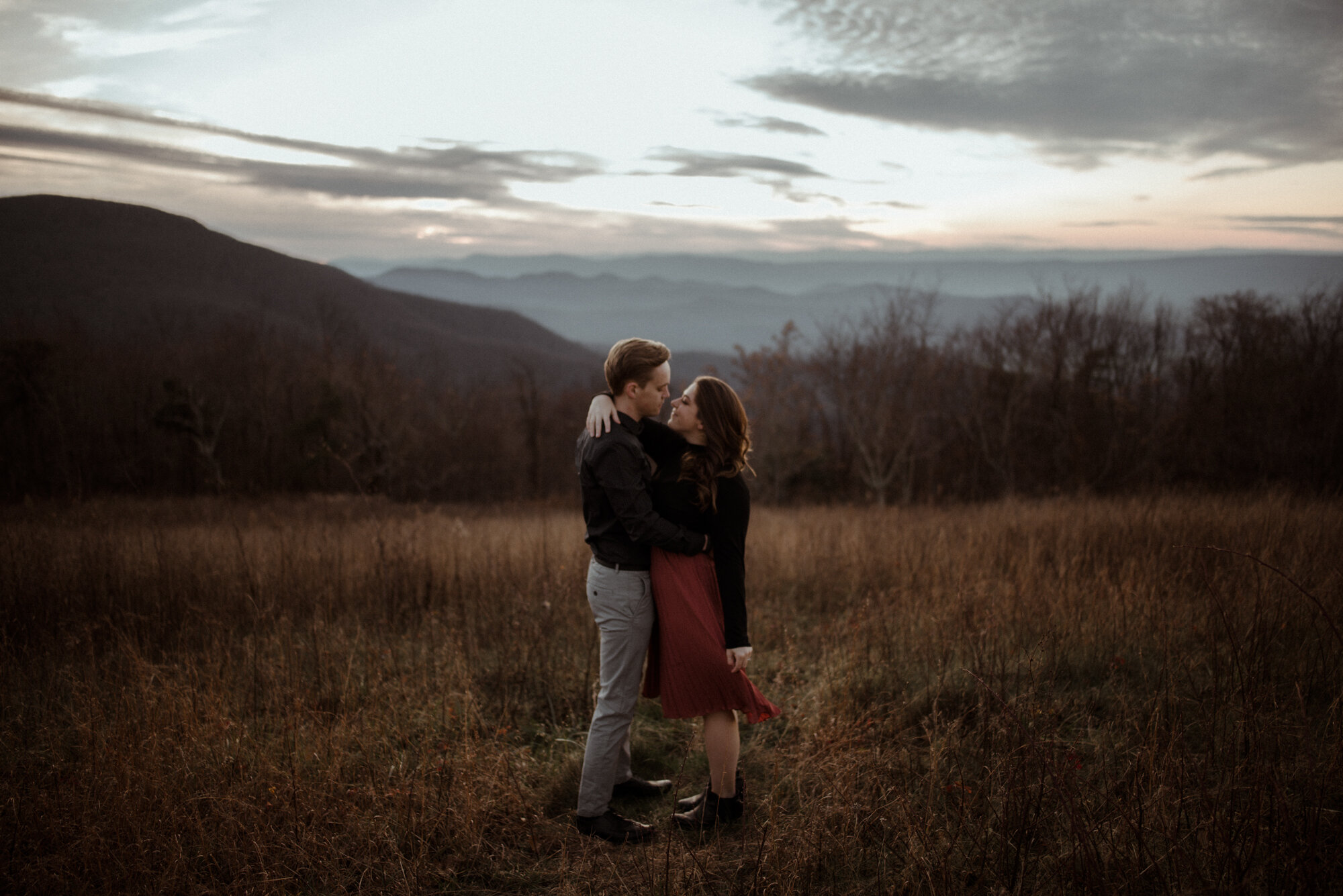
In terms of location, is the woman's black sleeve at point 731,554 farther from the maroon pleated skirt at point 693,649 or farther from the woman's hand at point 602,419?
the woman's hand at point 602,419

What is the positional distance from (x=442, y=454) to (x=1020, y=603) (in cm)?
3871

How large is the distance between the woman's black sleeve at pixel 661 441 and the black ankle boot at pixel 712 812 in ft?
5.01

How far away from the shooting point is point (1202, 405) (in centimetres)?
2111

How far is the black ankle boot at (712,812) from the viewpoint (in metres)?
2.99

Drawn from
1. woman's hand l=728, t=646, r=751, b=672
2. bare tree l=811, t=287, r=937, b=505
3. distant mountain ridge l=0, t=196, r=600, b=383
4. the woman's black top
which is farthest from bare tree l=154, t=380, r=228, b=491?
woman's hand l=728, t=646, r=751, b=672

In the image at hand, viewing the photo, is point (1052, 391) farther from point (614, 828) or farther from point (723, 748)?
point (614, 828)

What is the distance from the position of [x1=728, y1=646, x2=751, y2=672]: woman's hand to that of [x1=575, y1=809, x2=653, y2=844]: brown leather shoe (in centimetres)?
84

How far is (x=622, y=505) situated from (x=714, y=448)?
46 cm

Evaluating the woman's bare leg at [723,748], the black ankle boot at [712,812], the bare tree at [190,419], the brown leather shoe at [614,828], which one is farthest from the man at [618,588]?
the bare tree at [190,419]

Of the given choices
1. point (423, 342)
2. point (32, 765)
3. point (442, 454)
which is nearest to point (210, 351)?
point (442, 454)

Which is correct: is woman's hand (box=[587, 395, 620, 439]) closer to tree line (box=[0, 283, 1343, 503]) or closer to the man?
the man

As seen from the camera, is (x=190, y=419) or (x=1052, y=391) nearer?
(x=1052, y=391)

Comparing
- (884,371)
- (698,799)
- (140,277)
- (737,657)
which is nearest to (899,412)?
(884,371)

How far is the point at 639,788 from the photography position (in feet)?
11.3
